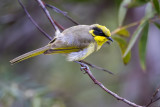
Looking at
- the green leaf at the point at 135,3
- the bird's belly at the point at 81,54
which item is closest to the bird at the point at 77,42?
the bird's belly at the point at 81,54

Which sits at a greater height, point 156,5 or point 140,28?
point 156,5

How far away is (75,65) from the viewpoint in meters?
5.36

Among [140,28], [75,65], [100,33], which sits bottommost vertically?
[75,65]

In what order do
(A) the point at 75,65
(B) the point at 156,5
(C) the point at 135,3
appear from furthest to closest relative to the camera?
(A) the point at 75,65 → (C) the point at 135,3 → (B) the point at 156,5

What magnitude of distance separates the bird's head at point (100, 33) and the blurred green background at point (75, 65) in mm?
1063

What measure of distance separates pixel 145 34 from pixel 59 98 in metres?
1.41

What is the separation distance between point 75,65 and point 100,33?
223cm

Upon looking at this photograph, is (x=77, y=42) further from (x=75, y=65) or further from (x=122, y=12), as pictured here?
(x=75, y=65)

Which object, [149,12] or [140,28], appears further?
[149,12]

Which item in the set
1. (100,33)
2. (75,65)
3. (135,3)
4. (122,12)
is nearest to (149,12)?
(135,3)

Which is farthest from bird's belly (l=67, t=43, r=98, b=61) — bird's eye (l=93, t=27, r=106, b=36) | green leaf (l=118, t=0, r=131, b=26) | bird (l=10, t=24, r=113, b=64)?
green leaf (l=118, t=0, r=131, b=26)

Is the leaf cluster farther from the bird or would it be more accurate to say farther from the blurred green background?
the blurred green background

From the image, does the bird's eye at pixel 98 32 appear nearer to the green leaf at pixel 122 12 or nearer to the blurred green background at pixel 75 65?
the green leaf at pixel 122 12

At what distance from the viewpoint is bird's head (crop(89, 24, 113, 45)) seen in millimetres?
3150
